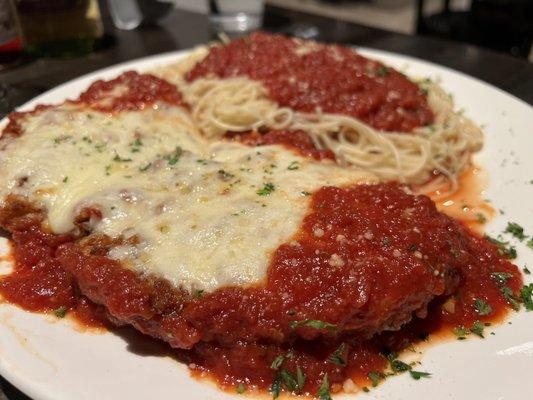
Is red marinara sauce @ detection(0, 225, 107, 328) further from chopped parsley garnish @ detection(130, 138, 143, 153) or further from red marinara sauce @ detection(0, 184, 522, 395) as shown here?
chopped parsley garnish @ detection(130, 138, 143, 153)

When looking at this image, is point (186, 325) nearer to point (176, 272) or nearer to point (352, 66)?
point (176, 272)

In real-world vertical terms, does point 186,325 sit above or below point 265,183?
below

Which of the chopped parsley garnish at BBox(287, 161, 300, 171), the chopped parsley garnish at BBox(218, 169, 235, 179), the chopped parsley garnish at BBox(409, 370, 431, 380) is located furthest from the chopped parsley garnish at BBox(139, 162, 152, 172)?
the chopped parsley garnish at BBox(409, 370, 431, 380)

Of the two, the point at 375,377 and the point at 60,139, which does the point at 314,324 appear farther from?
the point at 60,139

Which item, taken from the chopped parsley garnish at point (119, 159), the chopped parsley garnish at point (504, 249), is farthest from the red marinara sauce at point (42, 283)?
the chopped parsley garnish at point (504, 249)

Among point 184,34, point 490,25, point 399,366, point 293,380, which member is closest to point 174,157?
point 293,380

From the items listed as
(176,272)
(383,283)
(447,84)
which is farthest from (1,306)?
(447,84)
